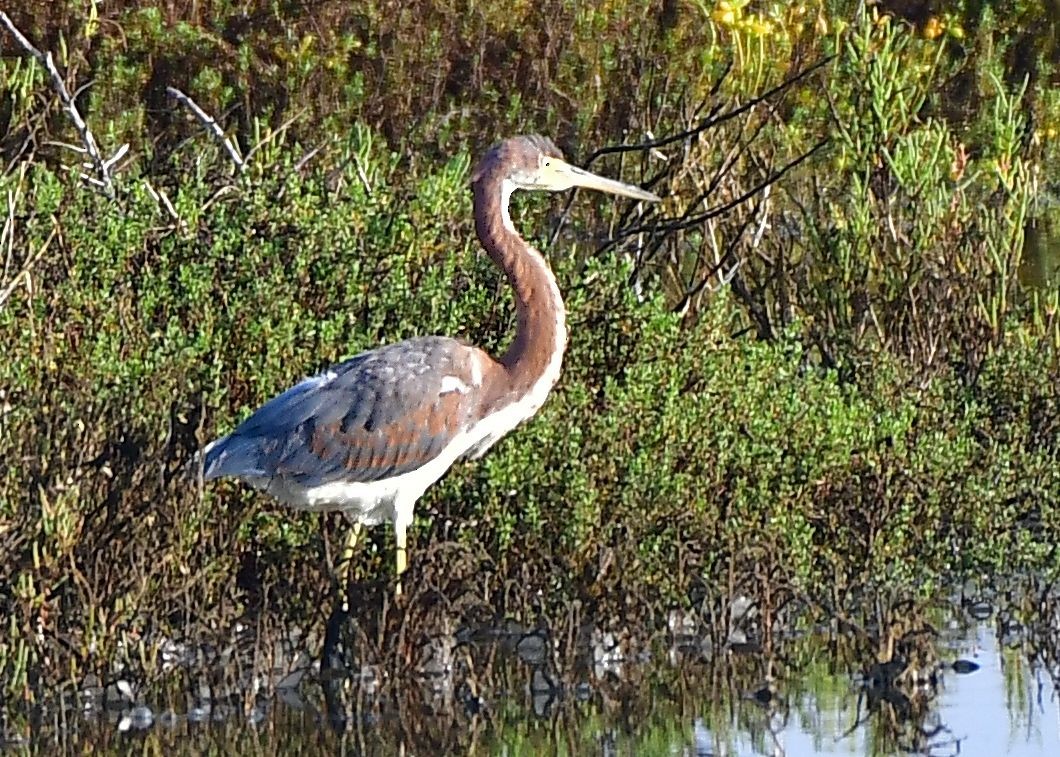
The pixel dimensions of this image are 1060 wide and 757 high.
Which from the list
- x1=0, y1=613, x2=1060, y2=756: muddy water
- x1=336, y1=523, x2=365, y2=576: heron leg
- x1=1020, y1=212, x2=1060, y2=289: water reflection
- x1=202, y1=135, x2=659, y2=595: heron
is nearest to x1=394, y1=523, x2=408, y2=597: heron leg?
x1=202, y1=135, x2=659, y2=595: heron

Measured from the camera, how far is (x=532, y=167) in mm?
6781

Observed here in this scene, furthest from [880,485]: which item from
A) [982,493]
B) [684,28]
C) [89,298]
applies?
[684,28]

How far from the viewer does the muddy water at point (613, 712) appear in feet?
18.9

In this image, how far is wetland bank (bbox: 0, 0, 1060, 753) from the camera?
19.7 ft

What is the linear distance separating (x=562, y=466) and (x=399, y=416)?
1.62 ft

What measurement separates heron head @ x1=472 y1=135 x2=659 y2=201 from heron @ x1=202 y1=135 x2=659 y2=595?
146 mm

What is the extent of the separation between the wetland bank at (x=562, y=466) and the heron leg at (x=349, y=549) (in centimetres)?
6

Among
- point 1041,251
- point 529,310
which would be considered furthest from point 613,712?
point 1041,251

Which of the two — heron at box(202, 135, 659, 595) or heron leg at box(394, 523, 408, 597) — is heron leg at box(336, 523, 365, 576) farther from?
heron leg at box(394, 523, 408, 597)

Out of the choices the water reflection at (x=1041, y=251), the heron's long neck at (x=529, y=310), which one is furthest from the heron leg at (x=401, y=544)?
the water reflection at (x=1041, y=251)

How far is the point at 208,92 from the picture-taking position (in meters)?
13.9

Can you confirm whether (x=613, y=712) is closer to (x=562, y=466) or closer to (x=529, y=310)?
(x=562, y=466)

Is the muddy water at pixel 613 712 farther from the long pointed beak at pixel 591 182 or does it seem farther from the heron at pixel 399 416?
the long pointed beak at pixel 591 182

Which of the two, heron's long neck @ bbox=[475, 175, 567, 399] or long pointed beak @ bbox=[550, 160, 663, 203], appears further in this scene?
long pointed beak @ bbox=[550, 160, 663, 203]
